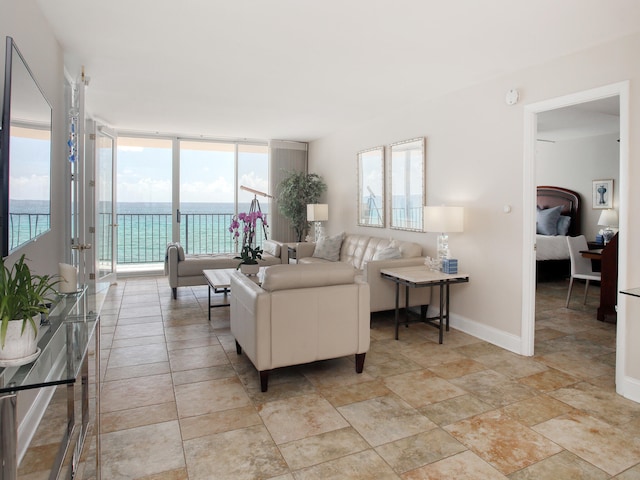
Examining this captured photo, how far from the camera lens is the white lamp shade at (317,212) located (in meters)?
6.98

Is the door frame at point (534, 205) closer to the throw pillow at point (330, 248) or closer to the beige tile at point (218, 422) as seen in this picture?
the beige tile at point (218, 422)

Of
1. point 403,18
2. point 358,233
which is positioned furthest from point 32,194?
point 358,233

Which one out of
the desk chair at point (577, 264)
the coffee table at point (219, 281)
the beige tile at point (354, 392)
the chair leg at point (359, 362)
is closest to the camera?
the beige tile at point (354, 392)

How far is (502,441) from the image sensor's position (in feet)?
7.57

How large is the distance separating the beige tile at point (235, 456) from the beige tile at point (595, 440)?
1515mm

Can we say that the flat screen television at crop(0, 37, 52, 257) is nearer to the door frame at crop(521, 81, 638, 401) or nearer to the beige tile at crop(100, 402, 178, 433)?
the beige tile at crop(100, 402, 178, 433)

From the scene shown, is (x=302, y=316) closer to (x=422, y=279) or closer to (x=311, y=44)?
(x=422, y=279)

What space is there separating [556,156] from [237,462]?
802 centimetres

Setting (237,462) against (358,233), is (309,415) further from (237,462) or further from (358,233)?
(358,233)

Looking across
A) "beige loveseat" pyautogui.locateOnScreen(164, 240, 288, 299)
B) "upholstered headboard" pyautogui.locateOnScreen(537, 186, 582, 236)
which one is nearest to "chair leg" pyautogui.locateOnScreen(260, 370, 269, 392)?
"beige loveseat" pyautogui.locateOnScreen(164, 240, 288, 299)

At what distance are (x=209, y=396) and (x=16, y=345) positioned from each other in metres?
1.72

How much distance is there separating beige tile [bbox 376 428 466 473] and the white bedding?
530cm

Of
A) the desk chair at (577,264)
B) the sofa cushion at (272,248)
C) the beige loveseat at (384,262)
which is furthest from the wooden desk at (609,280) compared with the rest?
the sofa cushion at (272,248)

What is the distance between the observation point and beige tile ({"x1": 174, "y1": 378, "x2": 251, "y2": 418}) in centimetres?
266
